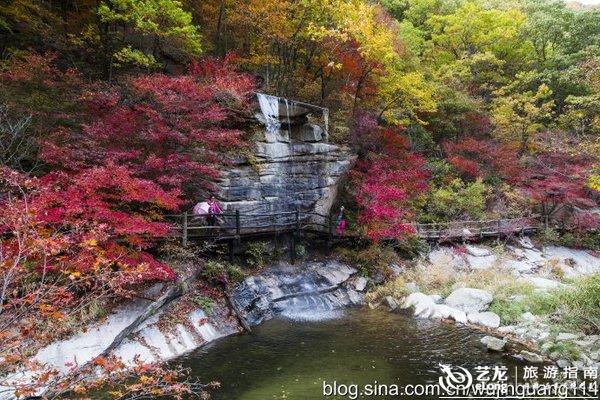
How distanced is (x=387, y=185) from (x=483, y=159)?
33.9 feet

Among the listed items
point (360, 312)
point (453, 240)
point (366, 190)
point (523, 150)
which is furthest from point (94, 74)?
point (523, 150)

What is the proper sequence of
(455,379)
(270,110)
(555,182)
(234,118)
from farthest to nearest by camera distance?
(555,182) < (270,110) < (234,118) < (455,379)

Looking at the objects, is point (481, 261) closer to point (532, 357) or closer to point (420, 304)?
point (420, 304)

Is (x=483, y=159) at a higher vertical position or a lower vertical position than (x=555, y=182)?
higher

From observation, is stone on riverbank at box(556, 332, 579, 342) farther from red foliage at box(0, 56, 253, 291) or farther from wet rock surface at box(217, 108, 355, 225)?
wet rock surface at box(217, 108, 355, 225)

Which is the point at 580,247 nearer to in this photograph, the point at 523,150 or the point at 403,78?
the point at 523,150

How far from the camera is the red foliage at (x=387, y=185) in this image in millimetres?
15398

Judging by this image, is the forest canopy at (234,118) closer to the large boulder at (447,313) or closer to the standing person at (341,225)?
the standing person at (341,225)

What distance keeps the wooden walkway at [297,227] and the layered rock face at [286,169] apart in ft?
1.33

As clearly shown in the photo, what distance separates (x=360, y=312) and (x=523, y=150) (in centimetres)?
1804

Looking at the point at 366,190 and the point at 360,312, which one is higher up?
the point at 366,190

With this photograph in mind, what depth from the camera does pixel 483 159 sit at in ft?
77.2

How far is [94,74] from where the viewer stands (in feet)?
48.9

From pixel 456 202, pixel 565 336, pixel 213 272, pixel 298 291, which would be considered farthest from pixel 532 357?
pixel 456 202
